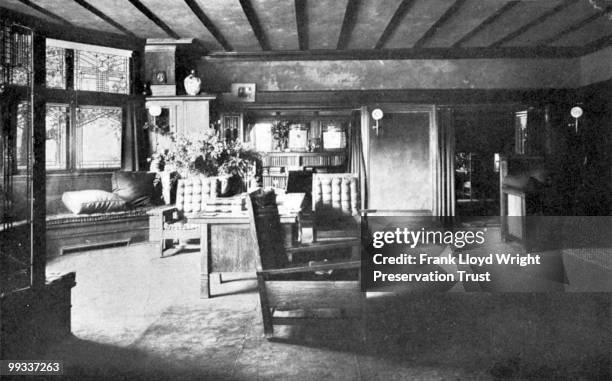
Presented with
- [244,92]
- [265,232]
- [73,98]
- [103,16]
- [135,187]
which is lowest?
[265,232]

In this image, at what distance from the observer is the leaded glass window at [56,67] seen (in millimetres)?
6404

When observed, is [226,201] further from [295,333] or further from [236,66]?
[236,66]

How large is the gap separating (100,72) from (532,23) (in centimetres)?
604

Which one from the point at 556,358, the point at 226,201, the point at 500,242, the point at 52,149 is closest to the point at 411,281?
the point at 556,358

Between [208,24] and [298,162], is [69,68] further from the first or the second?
[298,162]

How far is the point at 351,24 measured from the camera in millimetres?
6301

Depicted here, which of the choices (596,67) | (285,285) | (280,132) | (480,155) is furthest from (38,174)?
(480,155)

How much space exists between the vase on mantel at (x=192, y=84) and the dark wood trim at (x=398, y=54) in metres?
0.68

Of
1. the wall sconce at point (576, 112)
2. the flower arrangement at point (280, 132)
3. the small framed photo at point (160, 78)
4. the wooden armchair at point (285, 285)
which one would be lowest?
the wooden armchair at point (285, 285)

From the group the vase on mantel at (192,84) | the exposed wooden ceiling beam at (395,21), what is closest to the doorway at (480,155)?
the exposed wooden ceiling beam at (395,21)

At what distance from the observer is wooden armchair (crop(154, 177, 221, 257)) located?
5.21 metres

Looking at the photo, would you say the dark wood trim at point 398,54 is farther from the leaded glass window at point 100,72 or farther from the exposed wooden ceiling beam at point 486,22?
the leaded glass window at point 100,72

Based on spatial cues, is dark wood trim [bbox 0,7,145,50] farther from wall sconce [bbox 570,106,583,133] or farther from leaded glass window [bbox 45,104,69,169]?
wall sconce [bbox 570,106,583,133]

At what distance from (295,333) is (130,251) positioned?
3903 millimetres
